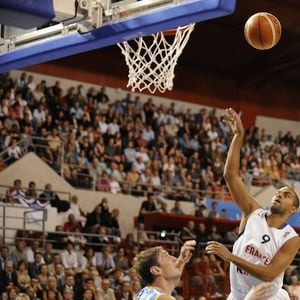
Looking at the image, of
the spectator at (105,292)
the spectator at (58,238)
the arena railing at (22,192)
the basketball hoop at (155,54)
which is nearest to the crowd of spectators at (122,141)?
the arena railing at (22,192)

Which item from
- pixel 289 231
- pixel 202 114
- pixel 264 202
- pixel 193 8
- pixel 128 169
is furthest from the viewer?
pixel 202 114

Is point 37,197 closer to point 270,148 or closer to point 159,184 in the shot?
point 159,184

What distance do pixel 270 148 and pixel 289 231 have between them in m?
15.3

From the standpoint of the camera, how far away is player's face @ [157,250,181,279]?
188 inches

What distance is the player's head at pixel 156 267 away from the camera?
479cm

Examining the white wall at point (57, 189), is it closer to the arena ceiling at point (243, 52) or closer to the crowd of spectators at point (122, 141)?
the crowd of spectators at point (122, 141)

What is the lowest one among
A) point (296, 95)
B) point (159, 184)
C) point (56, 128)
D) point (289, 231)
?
point (289, 231)

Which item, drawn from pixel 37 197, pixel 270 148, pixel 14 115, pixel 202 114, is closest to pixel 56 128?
pixel 14 115

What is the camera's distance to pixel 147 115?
18906 mm

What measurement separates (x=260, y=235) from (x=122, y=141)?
11685 mm

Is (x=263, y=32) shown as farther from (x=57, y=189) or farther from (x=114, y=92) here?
(x=114, y=92)

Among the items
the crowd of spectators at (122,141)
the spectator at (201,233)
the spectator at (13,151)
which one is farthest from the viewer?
the crowd of spectators at (122,141)

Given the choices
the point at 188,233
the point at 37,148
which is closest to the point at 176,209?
the point at 188,233

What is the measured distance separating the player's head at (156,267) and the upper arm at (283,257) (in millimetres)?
1074
